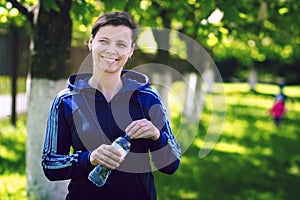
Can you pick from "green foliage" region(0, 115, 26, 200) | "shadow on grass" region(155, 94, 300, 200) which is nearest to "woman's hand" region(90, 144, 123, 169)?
"green foliage" region(0, 115, 26, 200)

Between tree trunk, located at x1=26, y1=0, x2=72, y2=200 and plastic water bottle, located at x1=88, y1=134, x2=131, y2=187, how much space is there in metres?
2.53

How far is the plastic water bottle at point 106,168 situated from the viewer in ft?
5.84

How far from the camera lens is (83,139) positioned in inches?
77.6

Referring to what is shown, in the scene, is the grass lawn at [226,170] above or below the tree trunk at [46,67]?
below

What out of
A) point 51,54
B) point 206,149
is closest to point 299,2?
point 51,54

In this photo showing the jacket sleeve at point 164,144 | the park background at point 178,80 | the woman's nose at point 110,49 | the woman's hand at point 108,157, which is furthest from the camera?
the park background at point 178,80

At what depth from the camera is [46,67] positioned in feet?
13.8

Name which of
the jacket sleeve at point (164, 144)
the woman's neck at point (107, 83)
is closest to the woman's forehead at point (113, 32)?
the woman's neck at point (107, 83)

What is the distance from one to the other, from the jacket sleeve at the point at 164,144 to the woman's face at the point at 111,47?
225 mm

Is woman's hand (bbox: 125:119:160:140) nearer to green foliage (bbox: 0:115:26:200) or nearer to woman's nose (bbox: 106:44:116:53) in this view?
woman's nose (bbox: 106:44:116:53)

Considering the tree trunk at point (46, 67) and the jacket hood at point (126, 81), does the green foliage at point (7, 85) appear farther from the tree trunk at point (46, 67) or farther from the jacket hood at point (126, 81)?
the jacket hood at point (126, 81)

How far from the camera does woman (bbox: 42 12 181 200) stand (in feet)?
6.26

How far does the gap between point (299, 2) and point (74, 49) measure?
9401mm

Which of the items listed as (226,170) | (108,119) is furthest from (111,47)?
(226,170)
